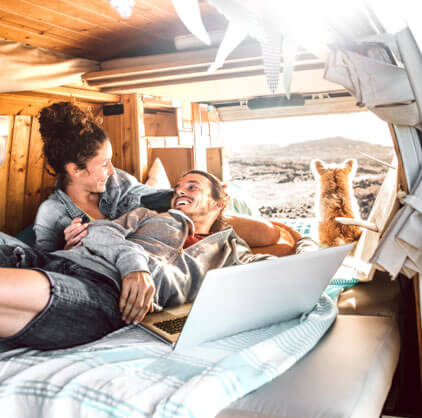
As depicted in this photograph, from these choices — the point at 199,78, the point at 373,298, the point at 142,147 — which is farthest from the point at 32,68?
the point at 373,298

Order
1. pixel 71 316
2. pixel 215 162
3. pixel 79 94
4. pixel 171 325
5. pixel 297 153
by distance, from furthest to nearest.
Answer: pixel 297 153 → pixel 215 162 → pixel 79 94 → pixel 171 325 → pixel 71 316

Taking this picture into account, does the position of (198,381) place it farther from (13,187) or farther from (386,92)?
(13,187)

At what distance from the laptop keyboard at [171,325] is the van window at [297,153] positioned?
228 cm

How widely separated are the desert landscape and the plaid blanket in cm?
264

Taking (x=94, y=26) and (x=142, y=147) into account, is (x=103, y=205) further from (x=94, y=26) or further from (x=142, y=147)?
(x=94, y=26)

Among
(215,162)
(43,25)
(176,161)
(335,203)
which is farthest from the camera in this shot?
(215,162)

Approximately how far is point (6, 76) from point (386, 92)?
1.93 meters

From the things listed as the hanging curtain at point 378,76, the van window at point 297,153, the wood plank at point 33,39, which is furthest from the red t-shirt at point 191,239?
the van window at point 297,153

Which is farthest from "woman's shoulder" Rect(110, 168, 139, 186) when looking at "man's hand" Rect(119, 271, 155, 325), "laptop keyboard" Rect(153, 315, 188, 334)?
"laptop keyboard" Rect(153, 315, 188, 334)

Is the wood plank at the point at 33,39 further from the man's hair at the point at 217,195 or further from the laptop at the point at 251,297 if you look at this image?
the laptop at the point at 251,297

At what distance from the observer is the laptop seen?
1.12 m

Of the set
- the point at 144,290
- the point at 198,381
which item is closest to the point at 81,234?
the point at 144,290

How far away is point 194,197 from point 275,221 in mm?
696

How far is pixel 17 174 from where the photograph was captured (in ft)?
8.32
